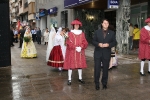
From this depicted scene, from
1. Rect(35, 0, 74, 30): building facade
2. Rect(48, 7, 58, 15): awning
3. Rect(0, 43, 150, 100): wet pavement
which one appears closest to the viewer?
Rect(0, 43, 150, 100): wet pavement

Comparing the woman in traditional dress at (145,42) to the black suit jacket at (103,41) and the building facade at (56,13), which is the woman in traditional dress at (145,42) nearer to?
the black suit jacket at (103,41)

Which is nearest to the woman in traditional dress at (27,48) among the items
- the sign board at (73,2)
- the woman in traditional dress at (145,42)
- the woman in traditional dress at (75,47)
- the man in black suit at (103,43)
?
the sign board at (73,2)

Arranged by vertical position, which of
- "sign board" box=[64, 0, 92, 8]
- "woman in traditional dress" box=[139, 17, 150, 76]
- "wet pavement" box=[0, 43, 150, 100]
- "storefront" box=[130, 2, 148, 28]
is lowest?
"wet pavement" box=[0, 43, 150, 100]

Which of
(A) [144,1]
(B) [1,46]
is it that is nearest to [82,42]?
(B) [1,46]

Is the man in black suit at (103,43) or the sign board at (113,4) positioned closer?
the man in black suit at (103,43)

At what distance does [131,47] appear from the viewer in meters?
16.9

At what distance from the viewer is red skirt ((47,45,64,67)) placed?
9070 mm

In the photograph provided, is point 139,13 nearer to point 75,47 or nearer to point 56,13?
point 56,13

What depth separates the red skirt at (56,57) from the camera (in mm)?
9070

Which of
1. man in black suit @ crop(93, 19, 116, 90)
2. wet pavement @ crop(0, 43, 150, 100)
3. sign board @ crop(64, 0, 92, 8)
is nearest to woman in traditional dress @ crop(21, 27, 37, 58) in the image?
wet pavement @ crop(0, 43, 150, 100)

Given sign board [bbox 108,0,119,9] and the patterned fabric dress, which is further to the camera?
sign board [bbox 108,0,119,9]

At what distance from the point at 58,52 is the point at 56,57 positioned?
8.0 inches

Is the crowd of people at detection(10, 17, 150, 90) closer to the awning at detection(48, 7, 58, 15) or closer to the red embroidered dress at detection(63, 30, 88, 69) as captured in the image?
the red embroidered dress at detection(63, 30, 88, 69)

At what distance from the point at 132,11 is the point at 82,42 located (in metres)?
14.1
